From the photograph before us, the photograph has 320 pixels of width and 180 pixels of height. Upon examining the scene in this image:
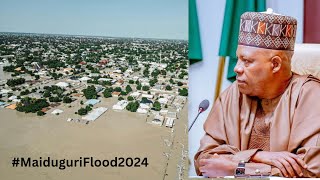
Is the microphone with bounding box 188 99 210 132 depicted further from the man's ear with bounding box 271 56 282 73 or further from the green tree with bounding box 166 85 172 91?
Result: the man's ear with bounding box 271 56 282 73

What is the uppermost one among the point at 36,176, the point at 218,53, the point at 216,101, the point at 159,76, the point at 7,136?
the point at 218,53

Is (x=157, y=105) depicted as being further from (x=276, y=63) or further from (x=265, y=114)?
(x=276, y=63)

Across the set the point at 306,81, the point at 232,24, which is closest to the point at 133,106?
A: the point at 232,24

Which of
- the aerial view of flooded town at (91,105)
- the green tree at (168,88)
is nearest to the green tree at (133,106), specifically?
the aerial view of flooded town at (91,105)

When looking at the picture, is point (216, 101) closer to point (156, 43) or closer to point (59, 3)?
point (156, 43)

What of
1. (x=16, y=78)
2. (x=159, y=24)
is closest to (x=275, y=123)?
(x=159, y=24)

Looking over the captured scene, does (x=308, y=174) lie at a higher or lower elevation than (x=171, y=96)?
lower
